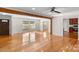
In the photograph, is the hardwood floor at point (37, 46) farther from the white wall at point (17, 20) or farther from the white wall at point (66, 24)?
the white wall at point (66, 24)

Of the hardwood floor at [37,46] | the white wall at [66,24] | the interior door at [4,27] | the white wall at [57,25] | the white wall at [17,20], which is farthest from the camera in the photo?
the interior door at [4,27]

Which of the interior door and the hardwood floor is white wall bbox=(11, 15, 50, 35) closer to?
the interior door

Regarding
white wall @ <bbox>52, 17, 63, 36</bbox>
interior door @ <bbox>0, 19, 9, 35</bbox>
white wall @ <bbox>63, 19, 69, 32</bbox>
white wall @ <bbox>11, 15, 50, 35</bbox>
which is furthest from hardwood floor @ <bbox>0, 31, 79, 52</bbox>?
interior door @ <bbox>0, 19, 9, 35</bbox>

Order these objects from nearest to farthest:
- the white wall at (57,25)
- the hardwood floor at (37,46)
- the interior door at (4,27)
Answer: the hardwood floor at (37,46) → the white wall at (57,25) → the interior door at (4,27)

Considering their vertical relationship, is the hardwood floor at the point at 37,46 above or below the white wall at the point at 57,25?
below

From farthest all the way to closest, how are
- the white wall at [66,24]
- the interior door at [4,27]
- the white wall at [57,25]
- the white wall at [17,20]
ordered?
the interior door at [4,27] → the white wall at [66,24] → the white wall at [17,20] → the white wall at [57,25]

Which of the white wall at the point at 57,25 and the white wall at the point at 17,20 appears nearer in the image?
the white wall at the point at 57,25

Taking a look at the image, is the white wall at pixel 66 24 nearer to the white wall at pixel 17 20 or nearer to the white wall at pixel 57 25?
the white wall at pixel 57 25

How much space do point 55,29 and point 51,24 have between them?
53 cm

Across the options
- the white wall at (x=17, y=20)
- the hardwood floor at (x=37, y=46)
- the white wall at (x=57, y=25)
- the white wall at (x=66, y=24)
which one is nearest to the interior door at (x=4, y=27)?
the white wall at (x=17, y=20)

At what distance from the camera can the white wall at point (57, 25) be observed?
332 inches

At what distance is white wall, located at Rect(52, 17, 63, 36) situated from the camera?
332 inches

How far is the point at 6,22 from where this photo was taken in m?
9.50
